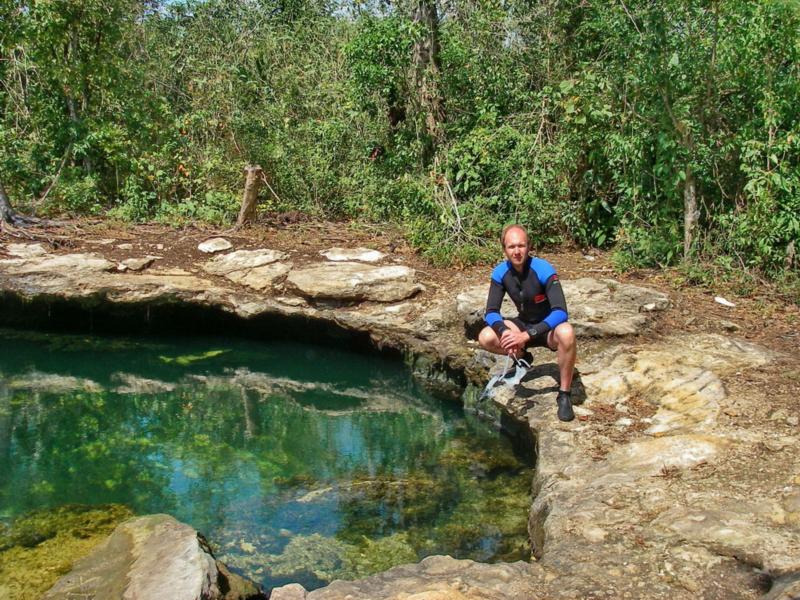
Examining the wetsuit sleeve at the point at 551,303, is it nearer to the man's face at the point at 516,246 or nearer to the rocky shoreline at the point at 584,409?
the man's face at the point at 516,246

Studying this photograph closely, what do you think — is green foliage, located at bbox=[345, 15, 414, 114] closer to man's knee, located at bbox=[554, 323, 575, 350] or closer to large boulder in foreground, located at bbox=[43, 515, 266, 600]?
man's knee, located at bbox=[554, 323, 575, 350]

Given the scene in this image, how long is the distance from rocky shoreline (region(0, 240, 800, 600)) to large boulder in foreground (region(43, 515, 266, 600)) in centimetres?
43

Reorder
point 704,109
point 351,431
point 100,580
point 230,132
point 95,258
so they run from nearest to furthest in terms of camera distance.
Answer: point 100,580, point 351,431, point 704,109, point 95,258, point 230,132

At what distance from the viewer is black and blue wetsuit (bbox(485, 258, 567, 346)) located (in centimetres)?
557

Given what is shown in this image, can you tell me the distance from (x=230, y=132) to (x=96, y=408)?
574 cm

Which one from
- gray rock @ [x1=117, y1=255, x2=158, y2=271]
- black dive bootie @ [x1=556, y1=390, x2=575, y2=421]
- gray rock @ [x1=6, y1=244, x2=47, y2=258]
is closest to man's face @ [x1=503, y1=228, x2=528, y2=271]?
black dive bootie @ [x1=556, y1=390, x2=575, y2=421]

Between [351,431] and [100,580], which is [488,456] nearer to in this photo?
[351,431]

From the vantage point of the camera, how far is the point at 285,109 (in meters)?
12.1

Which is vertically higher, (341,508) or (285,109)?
(285,109)

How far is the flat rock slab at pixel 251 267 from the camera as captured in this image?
834 centimetres

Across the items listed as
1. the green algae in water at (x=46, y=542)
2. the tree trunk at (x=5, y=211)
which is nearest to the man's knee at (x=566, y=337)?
the green algae in water at (x=46, y=542)

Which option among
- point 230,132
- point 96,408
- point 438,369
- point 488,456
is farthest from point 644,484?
point 230,132

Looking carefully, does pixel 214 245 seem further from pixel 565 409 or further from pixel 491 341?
pixel 565 409

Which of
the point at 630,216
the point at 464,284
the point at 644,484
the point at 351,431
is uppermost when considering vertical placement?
the point at 630,216
